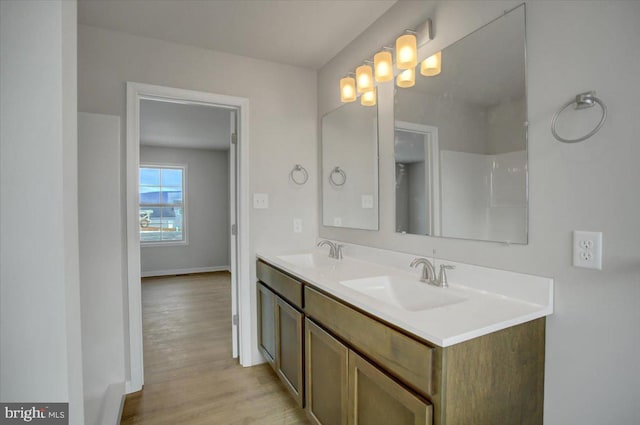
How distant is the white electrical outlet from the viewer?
102 centimetres

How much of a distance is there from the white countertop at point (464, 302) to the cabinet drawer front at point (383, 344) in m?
0.04

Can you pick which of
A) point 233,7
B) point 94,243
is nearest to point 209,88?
point 233,7

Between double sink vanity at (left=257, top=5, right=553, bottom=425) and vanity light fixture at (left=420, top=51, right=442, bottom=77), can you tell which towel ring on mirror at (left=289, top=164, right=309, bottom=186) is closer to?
double sink vanity at (left=257, top=5, right=553, bottom=425)

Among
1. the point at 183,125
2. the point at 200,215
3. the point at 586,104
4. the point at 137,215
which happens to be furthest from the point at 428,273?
the point at 200,215

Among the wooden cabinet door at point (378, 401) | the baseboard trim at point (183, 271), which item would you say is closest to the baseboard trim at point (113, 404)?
the wooden cabinet door at point (378, 401)

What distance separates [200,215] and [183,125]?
7.77 feet

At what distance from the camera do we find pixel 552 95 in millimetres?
1146

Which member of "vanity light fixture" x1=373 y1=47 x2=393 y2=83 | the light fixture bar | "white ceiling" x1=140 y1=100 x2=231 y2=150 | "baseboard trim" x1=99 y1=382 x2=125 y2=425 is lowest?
"baseboard trim" x1=99 y1=382 x2=125 y2=425

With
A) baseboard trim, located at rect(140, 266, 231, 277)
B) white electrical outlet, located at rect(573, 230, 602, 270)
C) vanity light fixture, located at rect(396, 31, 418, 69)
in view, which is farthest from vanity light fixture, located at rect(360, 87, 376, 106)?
baseboard trim, located at rect(140, 266, 231, 277)

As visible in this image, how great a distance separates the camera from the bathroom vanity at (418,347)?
945 millimetres

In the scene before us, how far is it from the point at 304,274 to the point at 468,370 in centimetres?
92

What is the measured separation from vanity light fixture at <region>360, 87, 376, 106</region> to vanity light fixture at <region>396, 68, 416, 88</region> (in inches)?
9.6

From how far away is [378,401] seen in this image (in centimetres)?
114

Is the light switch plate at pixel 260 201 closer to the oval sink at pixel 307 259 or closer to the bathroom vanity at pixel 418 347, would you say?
the oval sink at pixel 307 259
